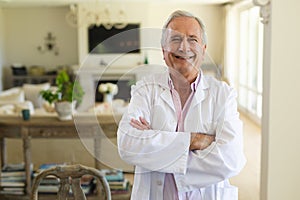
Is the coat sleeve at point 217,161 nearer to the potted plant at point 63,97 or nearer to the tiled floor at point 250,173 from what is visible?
the tiled floor at point 250,173

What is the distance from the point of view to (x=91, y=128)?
1688 millimetres

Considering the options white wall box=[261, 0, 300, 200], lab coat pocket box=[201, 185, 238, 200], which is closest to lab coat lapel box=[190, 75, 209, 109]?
lab coat pocket box=[201, 185, 238, 200]

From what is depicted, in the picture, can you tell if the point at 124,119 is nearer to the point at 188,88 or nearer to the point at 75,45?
the point at 188,88

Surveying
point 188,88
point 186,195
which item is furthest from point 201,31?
point 186,195

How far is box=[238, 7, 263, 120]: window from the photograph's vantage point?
7587 millimetres

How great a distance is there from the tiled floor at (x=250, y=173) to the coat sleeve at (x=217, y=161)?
183 centimetres

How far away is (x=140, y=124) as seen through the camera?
4.42ft

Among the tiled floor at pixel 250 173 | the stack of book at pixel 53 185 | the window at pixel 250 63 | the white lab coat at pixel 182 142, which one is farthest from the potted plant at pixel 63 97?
the window at pixel 250 63

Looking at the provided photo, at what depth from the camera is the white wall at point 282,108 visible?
2383 mm

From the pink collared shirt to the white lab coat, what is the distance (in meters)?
0.01

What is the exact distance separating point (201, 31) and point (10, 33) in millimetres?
9358

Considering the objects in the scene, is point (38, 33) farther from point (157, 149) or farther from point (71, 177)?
point (157, 149)

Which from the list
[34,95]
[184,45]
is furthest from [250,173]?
[34,95]

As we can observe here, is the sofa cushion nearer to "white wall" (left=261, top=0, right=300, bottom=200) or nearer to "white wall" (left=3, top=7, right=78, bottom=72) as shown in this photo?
"white wall" (left=3, top=7, right=78, bottom=72)
